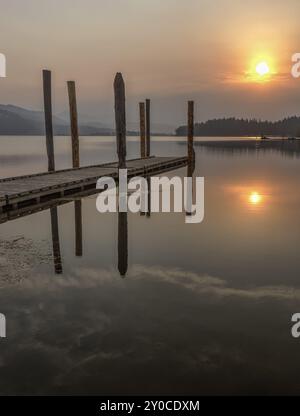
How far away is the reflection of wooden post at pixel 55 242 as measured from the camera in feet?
27.8

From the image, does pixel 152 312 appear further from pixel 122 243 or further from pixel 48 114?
pixel 48 114

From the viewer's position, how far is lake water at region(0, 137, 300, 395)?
4578 mm

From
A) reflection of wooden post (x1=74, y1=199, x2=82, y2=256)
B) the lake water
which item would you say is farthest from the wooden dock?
the lake water

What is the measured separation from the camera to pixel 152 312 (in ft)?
20.6

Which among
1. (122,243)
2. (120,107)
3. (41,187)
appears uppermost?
(120,107)

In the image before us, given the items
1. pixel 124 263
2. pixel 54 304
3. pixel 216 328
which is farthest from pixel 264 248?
pixel 54 304

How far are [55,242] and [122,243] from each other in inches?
69.5

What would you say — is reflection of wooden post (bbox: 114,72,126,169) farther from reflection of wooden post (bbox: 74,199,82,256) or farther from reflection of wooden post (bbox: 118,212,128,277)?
reflection of wooden post (bbox: 118,212,128,277)

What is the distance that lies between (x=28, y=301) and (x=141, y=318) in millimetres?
1913

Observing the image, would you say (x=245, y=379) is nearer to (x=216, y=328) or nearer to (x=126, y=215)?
(x=216, y=328)

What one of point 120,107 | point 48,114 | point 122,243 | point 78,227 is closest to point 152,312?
point 122,243

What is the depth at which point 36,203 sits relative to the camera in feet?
47.6

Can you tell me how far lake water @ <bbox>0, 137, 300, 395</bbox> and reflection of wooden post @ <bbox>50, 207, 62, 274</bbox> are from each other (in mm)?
142

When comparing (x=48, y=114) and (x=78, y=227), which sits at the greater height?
(x=48, y=114)
